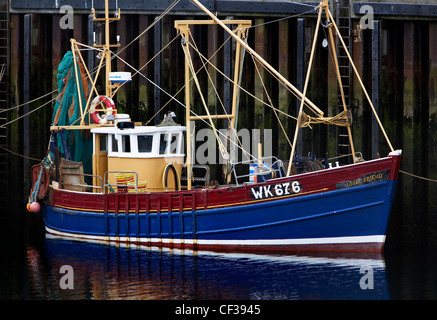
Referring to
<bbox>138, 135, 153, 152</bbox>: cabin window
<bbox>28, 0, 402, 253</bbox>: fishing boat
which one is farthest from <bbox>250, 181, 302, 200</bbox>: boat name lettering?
<bbox>138, 135, 153, 152</bbox>: cabin window

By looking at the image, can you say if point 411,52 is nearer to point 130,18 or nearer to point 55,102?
point 130,18

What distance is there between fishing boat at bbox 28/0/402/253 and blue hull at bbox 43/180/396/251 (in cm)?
2

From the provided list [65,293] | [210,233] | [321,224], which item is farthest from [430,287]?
[65,293]

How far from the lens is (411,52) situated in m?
27.2

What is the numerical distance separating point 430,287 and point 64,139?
10154mm

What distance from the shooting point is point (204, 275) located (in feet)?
67.4

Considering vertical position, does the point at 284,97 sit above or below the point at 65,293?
above

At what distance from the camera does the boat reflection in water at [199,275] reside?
63.1ft

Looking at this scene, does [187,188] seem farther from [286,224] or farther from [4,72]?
[4,72]

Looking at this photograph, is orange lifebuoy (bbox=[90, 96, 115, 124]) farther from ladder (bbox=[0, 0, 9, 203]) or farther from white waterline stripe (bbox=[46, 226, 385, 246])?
ladder (bbox=[0, 0, 9, 203])

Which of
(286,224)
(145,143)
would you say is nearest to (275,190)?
(286,224)

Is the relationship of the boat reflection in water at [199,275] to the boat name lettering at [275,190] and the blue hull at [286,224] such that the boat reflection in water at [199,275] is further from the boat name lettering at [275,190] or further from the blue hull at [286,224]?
the boat name lettering at [275,190]

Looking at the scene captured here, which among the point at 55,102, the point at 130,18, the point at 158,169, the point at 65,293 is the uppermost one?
the point at 130,18

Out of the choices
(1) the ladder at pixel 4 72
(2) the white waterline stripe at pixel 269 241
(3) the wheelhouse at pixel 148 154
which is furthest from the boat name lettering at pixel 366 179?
(1) the ladder at pixel 4 72
